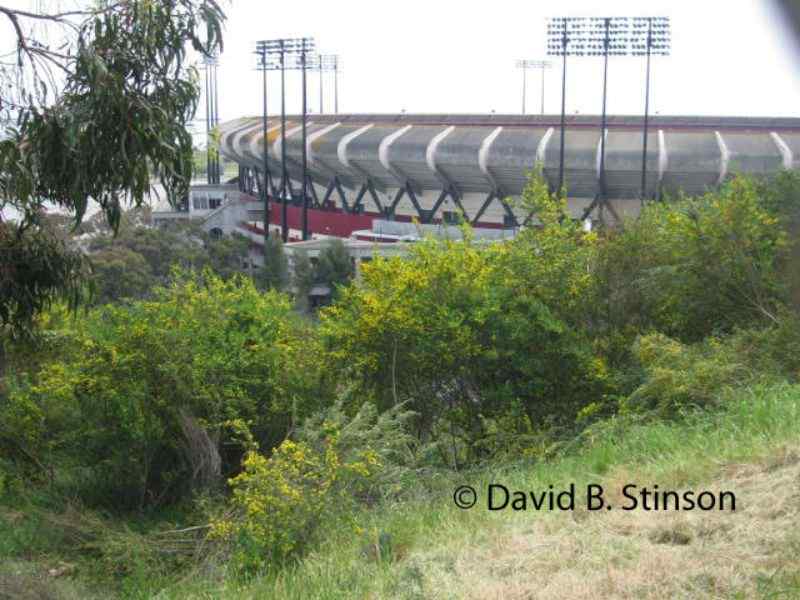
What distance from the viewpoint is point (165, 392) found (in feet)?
37.1

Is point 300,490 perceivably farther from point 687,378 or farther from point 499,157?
point 499,157

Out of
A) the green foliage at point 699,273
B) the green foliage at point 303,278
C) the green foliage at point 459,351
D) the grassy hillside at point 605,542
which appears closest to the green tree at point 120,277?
the green foliage at point 303,278

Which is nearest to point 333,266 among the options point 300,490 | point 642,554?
point 300,490

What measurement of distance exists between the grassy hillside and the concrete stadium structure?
98.1ft

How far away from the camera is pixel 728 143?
40562 millimetres

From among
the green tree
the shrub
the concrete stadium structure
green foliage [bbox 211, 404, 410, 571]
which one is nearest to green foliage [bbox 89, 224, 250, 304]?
the green tree

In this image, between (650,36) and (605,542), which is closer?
(605,542)

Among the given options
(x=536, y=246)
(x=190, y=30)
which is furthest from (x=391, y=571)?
(x=536, y=246)

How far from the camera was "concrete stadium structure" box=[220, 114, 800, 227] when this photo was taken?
40.7m

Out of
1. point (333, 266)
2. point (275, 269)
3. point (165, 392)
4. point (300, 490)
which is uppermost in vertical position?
point (300, 490)

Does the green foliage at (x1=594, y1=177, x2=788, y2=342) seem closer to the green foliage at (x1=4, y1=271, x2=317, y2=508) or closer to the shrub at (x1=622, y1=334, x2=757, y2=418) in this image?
the shrub at (x1=622, y1=334, x2=757, y2=418)

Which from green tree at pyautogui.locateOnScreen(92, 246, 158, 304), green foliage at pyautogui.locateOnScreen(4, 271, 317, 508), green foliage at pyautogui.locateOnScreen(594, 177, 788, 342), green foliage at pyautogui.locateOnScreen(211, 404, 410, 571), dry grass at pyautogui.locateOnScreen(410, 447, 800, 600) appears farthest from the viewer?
green tree at pyautogui.locateOnScreen(92, 246, 158, 304)

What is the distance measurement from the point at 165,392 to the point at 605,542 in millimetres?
7447

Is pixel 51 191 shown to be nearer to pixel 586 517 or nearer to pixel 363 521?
pixel 363 521
